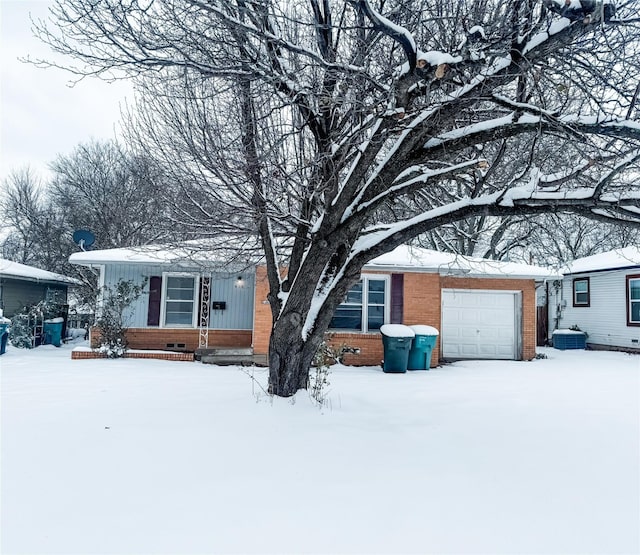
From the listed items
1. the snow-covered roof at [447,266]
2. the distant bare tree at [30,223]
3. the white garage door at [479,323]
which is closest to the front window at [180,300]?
the snow-covered roof at [447,266]

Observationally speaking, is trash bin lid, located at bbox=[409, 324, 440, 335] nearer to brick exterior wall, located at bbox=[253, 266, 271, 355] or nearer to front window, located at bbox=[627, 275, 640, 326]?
brick exterior wall, located at bbox=[253, 266, 271, 355]

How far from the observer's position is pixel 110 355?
10.7 metres

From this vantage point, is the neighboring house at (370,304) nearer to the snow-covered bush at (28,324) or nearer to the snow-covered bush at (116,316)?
the snow-covered bush at (116,316)

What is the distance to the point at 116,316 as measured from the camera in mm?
11312

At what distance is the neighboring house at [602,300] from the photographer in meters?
14.6

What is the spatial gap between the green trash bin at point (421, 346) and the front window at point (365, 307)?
1.22m

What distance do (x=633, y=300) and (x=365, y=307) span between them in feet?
33.2

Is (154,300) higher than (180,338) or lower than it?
higher

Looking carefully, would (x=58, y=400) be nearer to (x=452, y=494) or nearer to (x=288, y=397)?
(x=288, y=397)

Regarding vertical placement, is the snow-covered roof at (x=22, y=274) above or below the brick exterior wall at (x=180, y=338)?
above

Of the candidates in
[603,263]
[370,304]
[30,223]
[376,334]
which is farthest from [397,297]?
[30,223]

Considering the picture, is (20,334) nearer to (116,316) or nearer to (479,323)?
(116,316)

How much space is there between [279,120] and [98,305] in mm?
8080

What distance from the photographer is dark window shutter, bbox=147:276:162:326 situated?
39.1 feet
